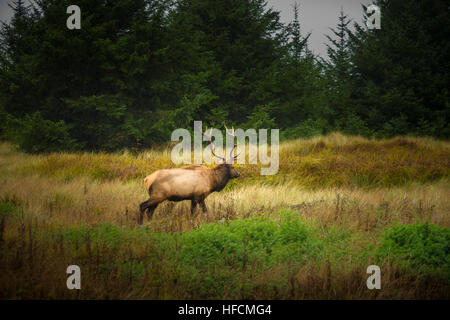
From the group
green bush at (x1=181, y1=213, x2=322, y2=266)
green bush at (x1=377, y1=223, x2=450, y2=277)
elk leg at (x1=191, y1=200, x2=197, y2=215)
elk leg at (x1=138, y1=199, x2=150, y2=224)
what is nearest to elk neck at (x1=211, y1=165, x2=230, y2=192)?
elk leg at (x1=191, y1=200, x2=197, y2=215)

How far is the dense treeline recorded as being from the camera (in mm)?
12922

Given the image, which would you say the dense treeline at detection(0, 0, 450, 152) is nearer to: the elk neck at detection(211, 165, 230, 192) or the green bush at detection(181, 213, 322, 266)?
the elk neck at detection(211, 165, 230, 192)

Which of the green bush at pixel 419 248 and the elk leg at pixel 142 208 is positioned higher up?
the elk leg at pixel 142 208

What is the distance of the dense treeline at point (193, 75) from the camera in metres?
12.9

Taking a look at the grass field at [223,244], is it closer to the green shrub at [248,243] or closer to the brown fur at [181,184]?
the green shrub at [248,243]

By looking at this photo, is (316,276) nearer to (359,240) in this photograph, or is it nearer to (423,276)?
(423,276)

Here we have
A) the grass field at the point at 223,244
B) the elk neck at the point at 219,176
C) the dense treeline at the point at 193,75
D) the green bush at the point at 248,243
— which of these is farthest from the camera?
the dense treeline at the point at 193,75

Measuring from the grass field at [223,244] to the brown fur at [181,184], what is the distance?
1.15 ft

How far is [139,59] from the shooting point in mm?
12844

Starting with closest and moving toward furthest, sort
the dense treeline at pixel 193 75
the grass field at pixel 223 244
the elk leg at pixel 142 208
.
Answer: the grass field at pixel 223 244 → the elk leg at pixel 142 208 → the dense treeline at pixel 193 75

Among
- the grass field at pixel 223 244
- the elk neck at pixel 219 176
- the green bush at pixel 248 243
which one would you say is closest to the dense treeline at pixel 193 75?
→ the grass field at pixel 223 244

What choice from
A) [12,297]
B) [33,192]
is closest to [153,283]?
[12,297]

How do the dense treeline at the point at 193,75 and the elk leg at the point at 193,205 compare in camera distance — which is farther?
the dense treeline at the point at 193,75
